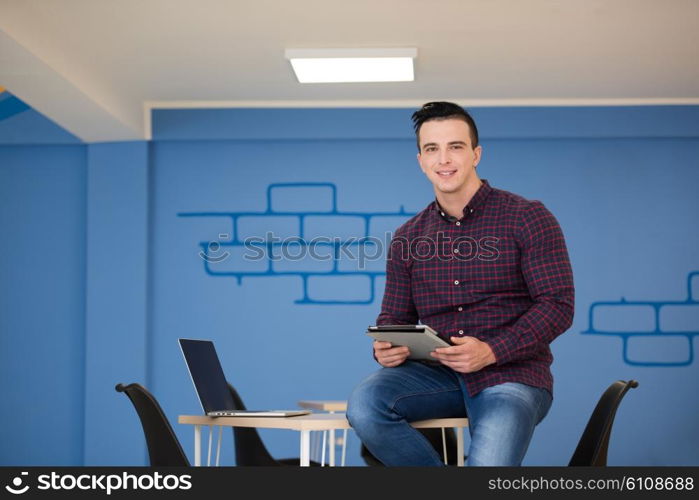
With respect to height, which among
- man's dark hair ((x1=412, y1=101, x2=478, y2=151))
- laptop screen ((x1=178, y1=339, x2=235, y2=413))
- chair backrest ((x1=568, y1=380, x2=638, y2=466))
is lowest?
chair backrest ((x1=568, y1=380, x2=638, y2=466))

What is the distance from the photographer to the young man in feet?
7.38

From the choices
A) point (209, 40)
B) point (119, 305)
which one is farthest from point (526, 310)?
point (119, 305)

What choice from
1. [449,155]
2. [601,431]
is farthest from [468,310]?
[601,431]

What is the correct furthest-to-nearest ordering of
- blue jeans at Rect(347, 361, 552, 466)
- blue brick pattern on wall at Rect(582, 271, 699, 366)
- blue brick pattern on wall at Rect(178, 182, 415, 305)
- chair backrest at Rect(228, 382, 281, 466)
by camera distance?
1. blue brick pattern on wall at Rect(178, 182, 415, 305)
2. blue brick pattern on wall at Rect(582, 271, 699, 366)
3. chair backrest at Rect(228, 382, 281, 466)
4. blue jeans at Rect(347, 361, 552, 466)

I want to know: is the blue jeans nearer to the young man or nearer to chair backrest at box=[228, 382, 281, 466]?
the young man

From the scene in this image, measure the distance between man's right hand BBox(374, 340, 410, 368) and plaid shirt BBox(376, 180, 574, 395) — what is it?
12 centimetres

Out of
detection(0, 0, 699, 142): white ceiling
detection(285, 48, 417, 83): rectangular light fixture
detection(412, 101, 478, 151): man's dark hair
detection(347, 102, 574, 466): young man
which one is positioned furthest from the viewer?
detection(285, 48, 417, 83): rectangular light fixture

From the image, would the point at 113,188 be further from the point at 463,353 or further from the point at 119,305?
the point at 463,353

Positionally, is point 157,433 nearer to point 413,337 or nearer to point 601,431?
point 413,337

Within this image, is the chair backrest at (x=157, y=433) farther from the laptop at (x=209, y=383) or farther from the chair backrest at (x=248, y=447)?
the chair backrest at (x=248, y=447)

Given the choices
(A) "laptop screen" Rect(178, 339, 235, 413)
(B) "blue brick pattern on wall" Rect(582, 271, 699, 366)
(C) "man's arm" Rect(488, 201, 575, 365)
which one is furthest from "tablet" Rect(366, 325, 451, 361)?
(B) "blue brick pattern on wall" Rect(582, 271, 699, 366)

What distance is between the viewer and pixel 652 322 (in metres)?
5.99

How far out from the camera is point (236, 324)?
6.13m

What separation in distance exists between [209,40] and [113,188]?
1670 mm
